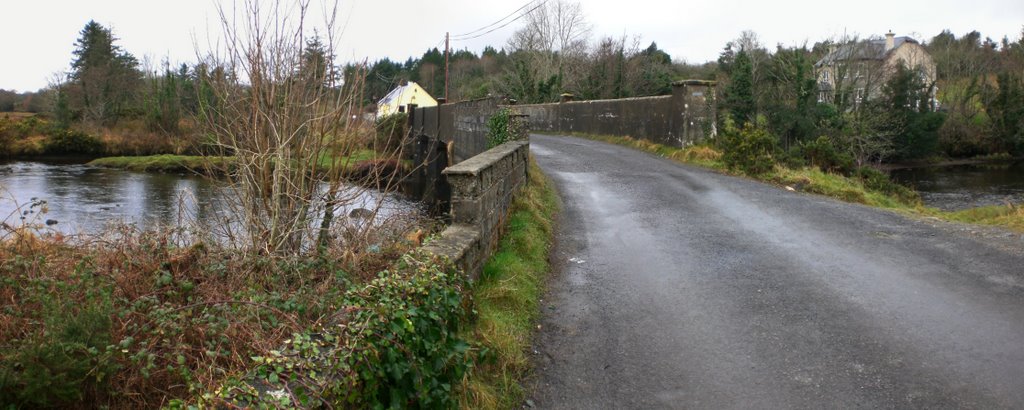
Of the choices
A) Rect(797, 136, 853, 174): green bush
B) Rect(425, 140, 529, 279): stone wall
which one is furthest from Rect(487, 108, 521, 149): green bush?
Rect(797, 136, 853, 174): green bush

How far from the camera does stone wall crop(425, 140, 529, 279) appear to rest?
228 inches

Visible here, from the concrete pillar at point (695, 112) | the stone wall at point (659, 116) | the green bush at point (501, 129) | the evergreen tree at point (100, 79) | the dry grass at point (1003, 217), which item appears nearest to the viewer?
the dry grass at point (1003, 217)

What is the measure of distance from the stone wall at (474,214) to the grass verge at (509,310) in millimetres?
194

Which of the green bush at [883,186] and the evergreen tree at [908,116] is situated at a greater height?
the evergreen tree at [908,116]

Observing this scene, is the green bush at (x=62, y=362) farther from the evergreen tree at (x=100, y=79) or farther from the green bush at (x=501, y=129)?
the evergreen tree at (x=100, y=79)

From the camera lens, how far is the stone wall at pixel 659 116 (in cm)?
1916

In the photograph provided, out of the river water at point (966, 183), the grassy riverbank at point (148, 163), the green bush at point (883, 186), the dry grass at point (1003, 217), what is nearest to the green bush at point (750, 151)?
the green bush at point (883, 186)

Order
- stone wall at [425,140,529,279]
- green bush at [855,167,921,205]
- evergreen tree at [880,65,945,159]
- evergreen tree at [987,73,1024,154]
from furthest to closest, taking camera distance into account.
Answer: evergreen tree at [987,73,1024,154]
evergreen tree at [880,65,945,159]
green bush at [855,167,921,205]
stone wall at [425,140,529,279]

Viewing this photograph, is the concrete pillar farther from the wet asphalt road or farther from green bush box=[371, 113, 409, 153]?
the wet asphalt road

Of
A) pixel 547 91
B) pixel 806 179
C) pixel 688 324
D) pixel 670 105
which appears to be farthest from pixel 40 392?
pixel 547 91

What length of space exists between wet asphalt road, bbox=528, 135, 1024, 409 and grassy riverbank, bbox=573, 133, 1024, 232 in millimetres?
1837

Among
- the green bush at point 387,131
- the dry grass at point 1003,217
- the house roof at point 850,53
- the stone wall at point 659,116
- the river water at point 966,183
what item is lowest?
the river water at point 966,183

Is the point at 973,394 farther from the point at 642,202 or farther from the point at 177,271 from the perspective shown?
the point at 642,202

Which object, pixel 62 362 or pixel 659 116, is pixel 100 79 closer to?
pixel 659 116
